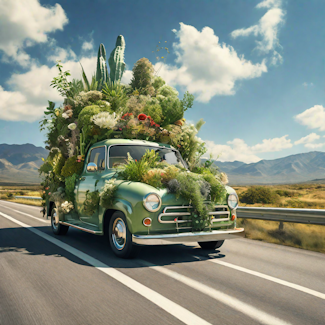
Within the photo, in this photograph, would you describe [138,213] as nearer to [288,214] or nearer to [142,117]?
[142,117]

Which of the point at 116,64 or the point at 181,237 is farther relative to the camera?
the point at 116,64

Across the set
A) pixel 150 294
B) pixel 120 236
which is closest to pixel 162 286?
pixel 150 294

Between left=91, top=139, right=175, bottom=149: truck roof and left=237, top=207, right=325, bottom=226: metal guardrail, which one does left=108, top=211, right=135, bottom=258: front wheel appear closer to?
left=91, top=139, right=175, bottom=149: truck roof

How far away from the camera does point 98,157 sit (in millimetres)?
6715

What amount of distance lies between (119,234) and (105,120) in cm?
276

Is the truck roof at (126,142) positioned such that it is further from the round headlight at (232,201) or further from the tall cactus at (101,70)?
the tall cactus at (101,70)

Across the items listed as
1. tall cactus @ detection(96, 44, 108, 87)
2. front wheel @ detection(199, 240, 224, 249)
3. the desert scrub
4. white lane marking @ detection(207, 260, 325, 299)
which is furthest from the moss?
the desert scrub

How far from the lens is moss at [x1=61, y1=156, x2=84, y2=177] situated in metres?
7.32

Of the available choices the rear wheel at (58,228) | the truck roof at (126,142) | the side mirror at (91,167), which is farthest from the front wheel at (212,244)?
the rear wheel at (58,228)

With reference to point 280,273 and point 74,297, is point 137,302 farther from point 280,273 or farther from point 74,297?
point 280,273

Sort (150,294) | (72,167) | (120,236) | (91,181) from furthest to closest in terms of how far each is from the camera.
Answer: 1. (72,167)
2. (91,181)
3. (120,236)
4. (150,294)

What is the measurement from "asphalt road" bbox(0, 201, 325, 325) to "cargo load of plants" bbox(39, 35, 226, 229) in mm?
1139

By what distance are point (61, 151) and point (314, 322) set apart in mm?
6825

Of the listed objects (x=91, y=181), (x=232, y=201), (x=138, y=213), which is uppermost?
(x=91, y=181)
